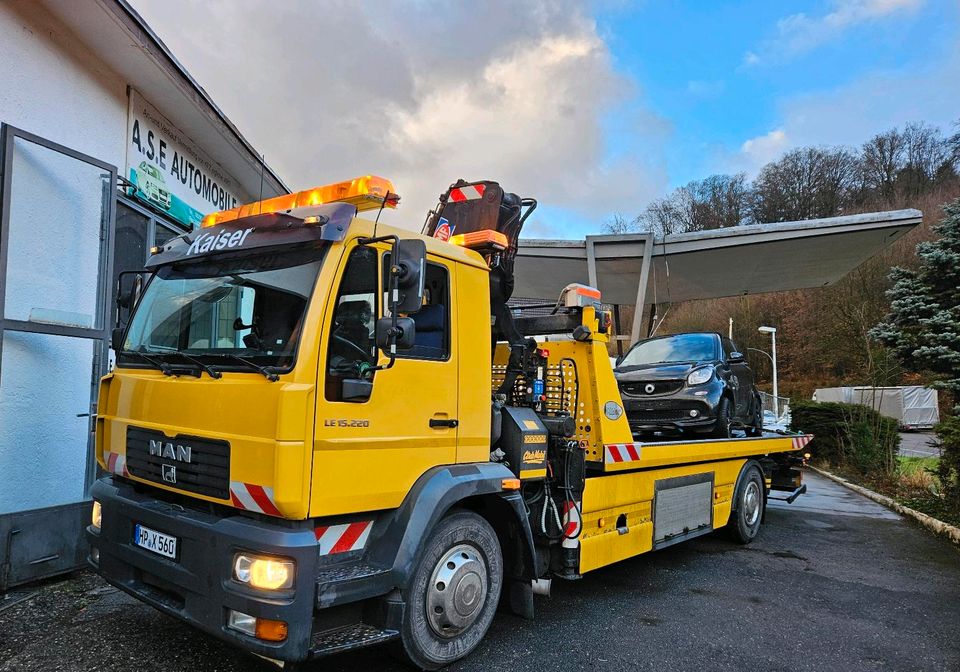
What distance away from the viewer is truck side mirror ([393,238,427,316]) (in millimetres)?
2965

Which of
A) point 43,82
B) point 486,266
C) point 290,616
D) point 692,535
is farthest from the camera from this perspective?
point 692,535

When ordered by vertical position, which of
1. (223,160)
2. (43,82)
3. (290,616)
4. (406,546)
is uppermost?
(223,160)

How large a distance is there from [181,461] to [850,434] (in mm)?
13020

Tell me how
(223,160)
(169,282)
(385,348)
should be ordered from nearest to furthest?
1. (385,348)
2. (169,282)
3. (223,160)

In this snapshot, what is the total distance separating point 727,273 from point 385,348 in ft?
53.3

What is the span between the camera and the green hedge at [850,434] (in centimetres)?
1145

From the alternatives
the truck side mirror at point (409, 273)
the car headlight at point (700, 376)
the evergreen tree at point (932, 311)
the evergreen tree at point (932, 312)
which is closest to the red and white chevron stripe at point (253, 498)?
the truck side mirror at point (409, 273)

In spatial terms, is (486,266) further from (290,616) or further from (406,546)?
(290,616)

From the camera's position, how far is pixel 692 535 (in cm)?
585

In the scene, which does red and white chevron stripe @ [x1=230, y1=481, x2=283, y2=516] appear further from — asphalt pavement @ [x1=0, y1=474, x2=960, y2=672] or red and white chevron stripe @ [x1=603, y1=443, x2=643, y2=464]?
red and white chevron stripe @ [x1=603, y1=443, x2=643, y2=464]

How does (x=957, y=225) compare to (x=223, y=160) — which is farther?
(x=957, y=225)

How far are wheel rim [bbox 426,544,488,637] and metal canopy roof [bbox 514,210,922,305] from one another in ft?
43.1

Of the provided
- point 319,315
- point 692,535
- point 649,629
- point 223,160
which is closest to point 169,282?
point 319,315

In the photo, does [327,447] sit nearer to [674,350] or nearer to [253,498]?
[253,498]
